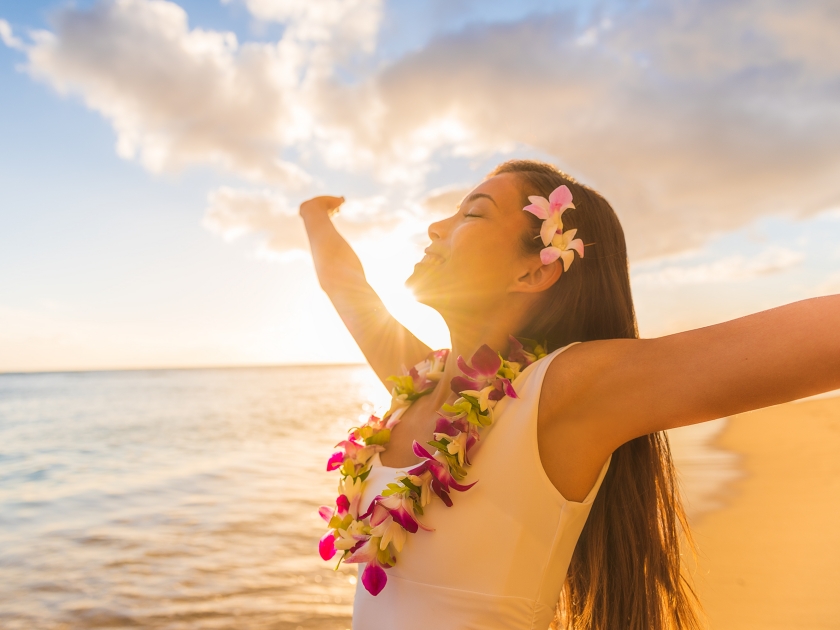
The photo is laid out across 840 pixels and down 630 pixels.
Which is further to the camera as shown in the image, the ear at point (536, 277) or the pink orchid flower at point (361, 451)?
the pink orchid flower at point (361, 451)

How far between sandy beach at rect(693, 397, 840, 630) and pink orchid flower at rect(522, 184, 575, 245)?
1810mm

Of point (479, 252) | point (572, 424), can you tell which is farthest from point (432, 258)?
point (572, 424)

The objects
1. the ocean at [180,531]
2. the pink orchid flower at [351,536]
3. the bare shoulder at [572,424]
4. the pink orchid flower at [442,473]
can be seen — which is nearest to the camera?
the bare shoulder at [572,424]

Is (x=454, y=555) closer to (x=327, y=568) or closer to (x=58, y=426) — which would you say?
(x=327, y=568)

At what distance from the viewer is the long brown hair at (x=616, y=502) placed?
2146mm

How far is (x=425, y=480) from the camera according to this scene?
1.93 metres

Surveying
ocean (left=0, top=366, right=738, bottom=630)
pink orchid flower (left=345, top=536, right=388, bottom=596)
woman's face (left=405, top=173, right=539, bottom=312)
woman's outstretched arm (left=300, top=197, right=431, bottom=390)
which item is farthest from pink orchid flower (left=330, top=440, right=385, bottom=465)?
woman's face (left=405, top=173, right=539, bottom=312)

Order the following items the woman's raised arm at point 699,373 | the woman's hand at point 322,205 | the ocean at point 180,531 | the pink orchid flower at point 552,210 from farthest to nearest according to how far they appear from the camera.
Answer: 1. the ocean at point 180,531
2. the woman's hand at point 322,205
3. the pink orchid flower at point 552,210
4. the woman's raised arm at point 699,373

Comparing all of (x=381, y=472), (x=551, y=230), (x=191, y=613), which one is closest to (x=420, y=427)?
(x=381, y=472)

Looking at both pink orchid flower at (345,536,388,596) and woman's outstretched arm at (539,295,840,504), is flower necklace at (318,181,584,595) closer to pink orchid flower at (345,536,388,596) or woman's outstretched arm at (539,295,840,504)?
pink orchid flower at (345,536,388,596)

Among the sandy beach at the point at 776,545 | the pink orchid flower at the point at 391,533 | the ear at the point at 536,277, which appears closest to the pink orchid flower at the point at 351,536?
the pink orchid flower at the point at 391,533

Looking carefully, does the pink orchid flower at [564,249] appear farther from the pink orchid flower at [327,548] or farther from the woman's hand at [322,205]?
the woman's hand at [322,205]

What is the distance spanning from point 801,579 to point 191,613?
4.92 m

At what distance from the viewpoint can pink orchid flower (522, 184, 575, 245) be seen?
2131 mm
